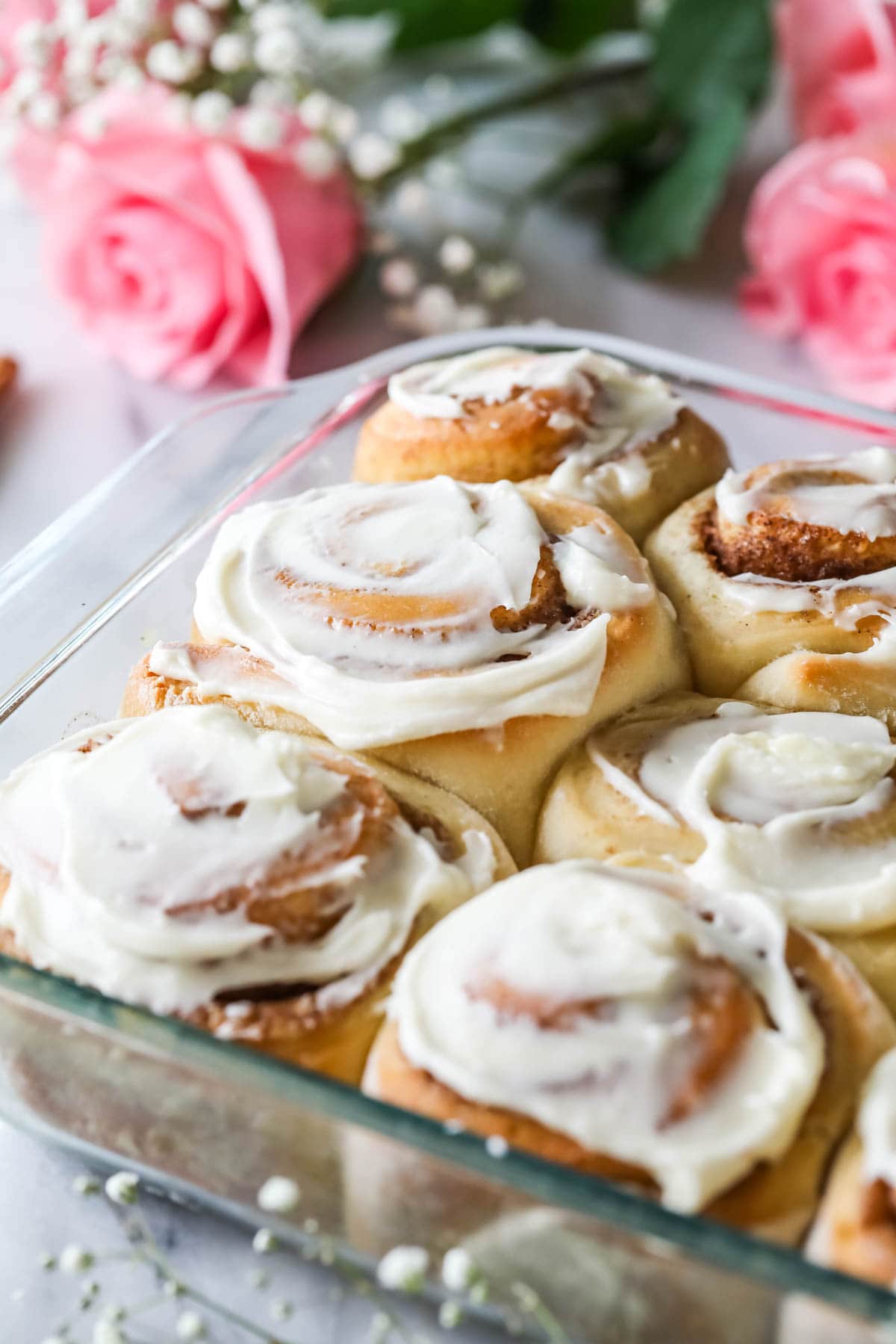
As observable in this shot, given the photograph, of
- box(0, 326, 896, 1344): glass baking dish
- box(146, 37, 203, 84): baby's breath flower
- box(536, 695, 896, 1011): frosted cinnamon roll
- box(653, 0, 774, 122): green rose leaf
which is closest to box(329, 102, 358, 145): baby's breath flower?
box(146, 37, 203, 84): baby's breath flower

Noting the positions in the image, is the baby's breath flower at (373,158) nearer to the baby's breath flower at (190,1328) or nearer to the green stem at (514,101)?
the green stem at (514,101)

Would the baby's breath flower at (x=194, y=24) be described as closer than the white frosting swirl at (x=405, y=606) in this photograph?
No

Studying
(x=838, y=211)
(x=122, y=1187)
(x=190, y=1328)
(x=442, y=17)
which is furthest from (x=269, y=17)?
(x=190, y=1328)

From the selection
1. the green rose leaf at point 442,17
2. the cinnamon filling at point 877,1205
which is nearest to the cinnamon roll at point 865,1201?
the cinnamon filling at point 877,1205

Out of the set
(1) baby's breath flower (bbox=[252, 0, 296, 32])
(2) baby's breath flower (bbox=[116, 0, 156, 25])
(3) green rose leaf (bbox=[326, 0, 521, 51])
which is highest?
(2) baby's breath flower (bbox=[116, 0, 156, 25])

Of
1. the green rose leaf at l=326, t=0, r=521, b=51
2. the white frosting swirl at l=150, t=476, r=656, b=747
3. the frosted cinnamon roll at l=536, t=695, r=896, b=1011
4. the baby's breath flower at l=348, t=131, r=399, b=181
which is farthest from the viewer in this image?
the green rose leaf at l=326, t=0, r=521, b=51

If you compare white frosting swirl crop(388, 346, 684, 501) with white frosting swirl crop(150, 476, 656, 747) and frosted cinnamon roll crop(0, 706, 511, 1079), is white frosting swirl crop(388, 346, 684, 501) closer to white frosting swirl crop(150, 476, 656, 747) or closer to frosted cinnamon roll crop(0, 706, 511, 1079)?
white frosting swirl crop(150, 476, 656, 747)
